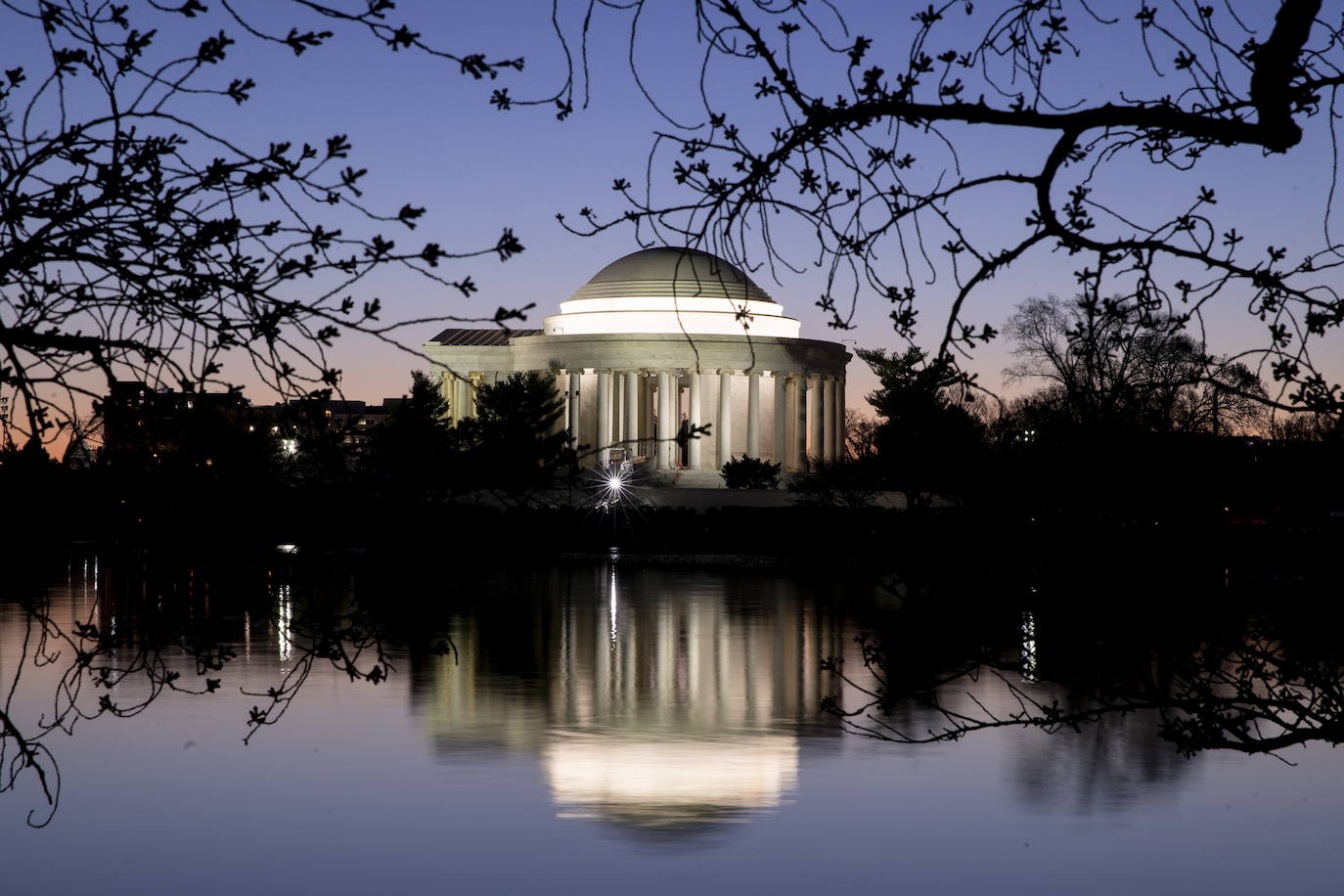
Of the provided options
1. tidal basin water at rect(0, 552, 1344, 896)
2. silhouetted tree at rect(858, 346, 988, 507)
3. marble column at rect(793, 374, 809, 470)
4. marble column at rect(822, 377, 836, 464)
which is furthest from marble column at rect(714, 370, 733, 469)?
silhouetted tree at rect(858, 346, 988, 507)

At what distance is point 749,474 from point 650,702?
71.7m

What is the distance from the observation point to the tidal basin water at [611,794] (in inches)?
476

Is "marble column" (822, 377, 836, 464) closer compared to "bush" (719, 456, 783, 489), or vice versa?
"bush" (719, 456, 783, 489)

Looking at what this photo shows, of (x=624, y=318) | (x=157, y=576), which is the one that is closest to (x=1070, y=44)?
(x=157, y=576)

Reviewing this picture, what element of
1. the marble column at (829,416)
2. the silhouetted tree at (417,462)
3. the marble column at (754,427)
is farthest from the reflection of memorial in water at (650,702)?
the marble column at (829,416)

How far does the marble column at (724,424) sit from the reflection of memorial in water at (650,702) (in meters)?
75.3

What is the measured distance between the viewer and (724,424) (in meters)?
112

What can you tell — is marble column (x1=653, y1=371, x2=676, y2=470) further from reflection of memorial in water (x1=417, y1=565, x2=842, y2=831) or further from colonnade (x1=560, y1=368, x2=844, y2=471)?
reflection of memorial in water (x1=417, y1=565, x2=842, y2=831)

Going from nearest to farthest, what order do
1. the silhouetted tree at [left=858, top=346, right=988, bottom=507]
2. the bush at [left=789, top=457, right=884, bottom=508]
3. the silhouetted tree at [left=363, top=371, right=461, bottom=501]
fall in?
the silhouetted tree at [left=363, top=371, right=461, bottom=501]
the silhouetted tree at [left=858, top=346, right=988, bottom=507]
the bush at [left=789, top=457, right=884, bottom=508]

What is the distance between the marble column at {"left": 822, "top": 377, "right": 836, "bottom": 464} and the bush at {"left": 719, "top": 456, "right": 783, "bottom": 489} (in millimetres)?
21891

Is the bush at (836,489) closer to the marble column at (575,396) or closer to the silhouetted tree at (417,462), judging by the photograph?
the marble column at (575,396)

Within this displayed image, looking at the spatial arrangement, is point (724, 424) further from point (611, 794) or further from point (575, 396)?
point (611, 794)

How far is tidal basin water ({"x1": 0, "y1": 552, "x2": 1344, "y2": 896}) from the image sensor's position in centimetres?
1208

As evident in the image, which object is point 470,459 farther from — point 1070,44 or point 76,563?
point 76,563
